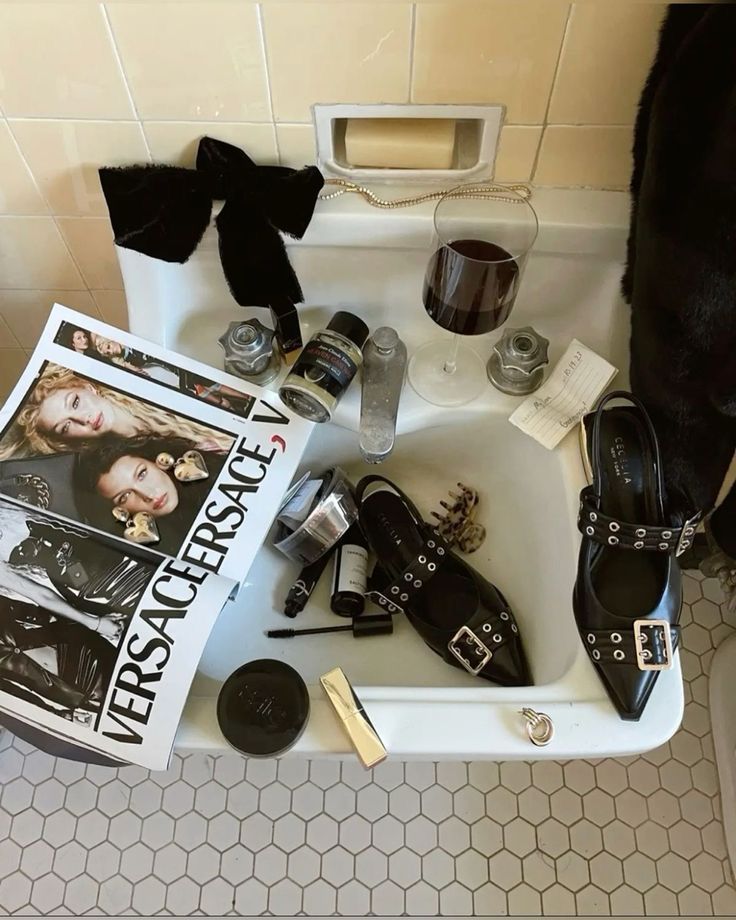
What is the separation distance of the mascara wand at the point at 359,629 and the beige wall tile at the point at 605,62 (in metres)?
0.52

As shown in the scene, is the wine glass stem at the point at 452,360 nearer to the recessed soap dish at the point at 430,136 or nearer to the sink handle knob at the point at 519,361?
the sink handle knob at the point at 519,361

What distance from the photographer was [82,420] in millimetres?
692

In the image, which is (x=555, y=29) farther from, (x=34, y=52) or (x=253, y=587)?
(x=253, y=587)

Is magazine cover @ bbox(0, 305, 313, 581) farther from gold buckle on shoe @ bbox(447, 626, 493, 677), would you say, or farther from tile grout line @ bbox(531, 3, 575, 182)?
tile grout line @ bbox(531, 3, 575, 182)

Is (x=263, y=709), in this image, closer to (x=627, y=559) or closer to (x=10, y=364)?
(x=627, y=559)

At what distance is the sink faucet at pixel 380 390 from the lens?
0.70 m

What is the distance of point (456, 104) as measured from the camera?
0.60 metres

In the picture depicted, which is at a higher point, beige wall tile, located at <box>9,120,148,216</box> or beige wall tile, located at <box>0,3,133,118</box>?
beige wall tile, located at <box>0,3,133,118</box>

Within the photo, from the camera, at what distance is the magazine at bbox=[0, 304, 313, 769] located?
0.60 metres

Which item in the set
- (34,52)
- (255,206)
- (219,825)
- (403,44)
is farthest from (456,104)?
(219,825)

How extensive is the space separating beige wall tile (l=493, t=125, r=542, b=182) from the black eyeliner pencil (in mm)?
431

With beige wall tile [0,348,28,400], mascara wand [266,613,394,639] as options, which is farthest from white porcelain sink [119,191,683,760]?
beige wall tile [0,348,28,400]

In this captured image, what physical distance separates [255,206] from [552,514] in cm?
42

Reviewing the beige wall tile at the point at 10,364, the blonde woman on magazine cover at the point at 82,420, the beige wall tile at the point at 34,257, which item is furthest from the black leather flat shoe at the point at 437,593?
the beige wall tile at the point at 10,364
